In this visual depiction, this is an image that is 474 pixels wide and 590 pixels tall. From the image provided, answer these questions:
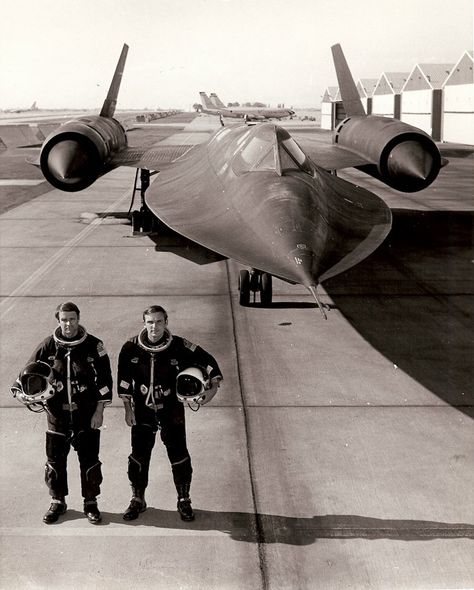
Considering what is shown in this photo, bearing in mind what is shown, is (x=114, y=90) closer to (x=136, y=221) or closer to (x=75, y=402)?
(x=136, y=221)

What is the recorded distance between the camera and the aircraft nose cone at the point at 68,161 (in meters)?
12.9

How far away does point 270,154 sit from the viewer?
884cm

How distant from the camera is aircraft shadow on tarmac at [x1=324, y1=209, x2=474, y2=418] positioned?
24.0 feet

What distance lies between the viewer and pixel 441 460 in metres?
5.39

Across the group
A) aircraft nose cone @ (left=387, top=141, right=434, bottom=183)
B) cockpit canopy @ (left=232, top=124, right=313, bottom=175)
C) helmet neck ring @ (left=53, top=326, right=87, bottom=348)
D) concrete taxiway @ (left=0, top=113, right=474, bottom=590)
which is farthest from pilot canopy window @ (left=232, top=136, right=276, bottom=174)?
helmet neck ring @ (left=53, top=326, right=87, bottom=348)

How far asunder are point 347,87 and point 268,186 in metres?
9.81

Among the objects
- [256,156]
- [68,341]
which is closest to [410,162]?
[256,156]

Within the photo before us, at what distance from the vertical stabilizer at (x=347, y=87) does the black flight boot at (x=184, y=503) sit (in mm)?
13733

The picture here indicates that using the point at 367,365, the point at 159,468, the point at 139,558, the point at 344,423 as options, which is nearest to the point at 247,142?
the point at 367,365

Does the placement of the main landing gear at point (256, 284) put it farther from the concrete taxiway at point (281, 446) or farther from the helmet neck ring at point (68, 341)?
the helmet neck ring at point (68, 341)

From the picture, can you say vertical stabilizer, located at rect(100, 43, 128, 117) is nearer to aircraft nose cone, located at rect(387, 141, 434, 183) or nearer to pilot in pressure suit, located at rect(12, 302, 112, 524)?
aircraft nose cone, located at rect(387, 141, 434, 183)

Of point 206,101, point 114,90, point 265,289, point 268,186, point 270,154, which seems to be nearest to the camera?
point 268,186

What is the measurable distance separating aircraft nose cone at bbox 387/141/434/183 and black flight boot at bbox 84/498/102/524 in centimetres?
999

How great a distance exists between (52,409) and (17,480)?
0.92 m
